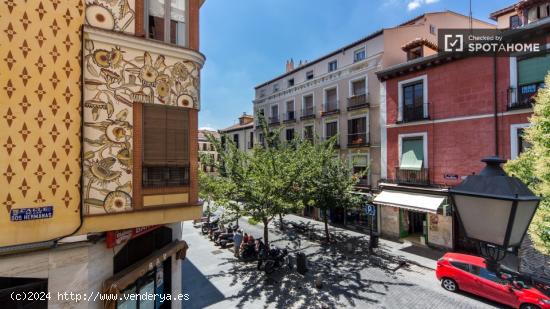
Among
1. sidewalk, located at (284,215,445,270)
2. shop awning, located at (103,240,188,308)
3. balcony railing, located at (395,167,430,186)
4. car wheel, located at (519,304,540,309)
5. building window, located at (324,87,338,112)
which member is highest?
building window, located at (324,87,338,112)

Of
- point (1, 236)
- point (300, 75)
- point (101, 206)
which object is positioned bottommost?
point (1, 236)

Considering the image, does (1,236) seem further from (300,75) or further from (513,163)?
(300,75)

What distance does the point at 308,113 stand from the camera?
24641mm

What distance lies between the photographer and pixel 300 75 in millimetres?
26078

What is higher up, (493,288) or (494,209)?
(494,209)

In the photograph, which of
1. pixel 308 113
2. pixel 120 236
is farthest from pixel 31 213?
pixel 308 113

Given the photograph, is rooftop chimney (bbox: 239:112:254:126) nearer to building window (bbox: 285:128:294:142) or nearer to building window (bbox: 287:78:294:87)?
building window (bbox: 287:78:294:87)

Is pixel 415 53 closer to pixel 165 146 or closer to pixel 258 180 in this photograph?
pixel 258 180

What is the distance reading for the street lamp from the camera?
251 centimetres

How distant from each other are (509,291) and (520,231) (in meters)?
9.17

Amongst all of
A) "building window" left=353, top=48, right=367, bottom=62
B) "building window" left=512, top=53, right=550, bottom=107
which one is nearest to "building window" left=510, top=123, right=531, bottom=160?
"building window" left=512, top=53, right=550, bottom=107

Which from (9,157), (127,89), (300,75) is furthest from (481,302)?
(300,75)

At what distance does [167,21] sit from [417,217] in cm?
1843

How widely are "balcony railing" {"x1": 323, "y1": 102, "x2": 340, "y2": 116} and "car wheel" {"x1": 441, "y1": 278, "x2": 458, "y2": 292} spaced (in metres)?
14.2
